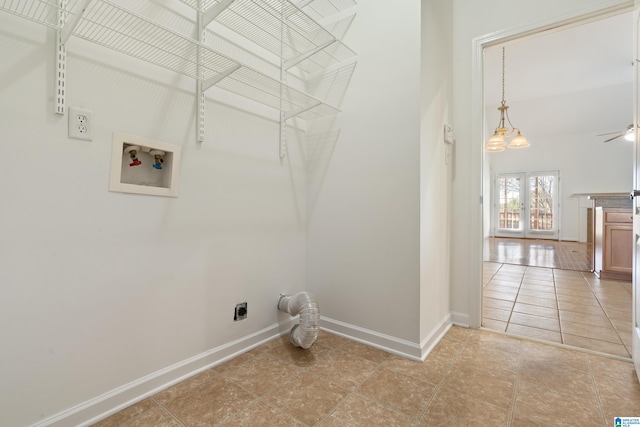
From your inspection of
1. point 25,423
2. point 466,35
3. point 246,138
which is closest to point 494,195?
point 466,35

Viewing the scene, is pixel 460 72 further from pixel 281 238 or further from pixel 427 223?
pixel 281 238

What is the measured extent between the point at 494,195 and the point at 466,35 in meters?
8.07

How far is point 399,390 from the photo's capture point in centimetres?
138

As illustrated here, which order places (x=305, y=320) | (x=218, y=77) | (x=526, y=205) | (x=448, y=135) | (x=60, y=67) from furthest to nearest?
→ (x=526, y=205) < (x=448, y=135) < (x=305, y=320) < (x=218, y=77) < (x=60, y=67)

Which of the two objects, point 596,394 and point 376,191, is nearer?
point 596,394

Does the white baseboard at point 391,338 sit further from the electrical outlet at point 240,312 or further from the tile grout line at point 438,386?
the electrical outlet at point 240,312

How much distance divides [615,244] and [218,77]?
488 centimetres

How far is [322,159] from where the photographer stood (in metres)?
2.12

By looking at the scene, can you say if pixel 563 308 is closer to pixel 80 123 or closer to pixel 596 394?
pixel 596 394

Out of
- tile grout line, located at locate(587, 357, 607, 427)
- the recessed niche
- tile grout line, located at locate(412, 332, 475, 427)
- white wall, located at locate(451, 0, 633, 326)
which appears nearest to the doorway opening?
white wall, located at locate(451, 0, 633, 326)

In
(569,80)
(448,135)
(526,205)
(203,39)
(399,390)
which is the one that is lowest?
(399,390)

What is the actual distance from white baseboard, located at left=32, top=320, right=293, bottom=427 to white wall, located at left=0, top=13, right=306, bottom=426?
0.10ft

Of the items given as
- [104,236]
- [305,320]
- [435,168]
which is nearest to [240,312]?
[305,320]

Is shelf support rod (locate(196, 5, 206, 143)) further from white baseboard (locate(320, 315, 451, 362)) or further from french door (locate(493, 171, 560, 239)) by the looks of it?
french door (locate(493, 171, 560, 239))
